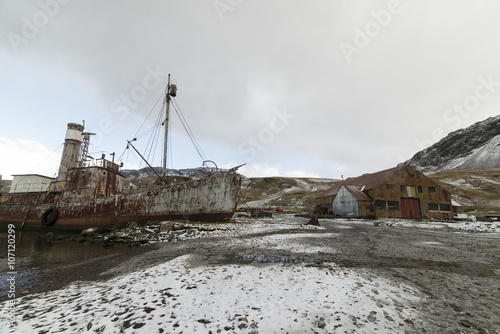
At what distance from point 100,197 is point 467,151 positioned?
190m

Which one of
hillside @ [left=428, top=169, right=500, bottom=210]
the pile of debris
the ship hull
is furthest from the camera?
hillside @ [left=428, top=169, right=500, bottom=210]

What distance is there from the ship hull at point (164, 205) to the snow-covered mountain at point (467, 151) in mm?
138899

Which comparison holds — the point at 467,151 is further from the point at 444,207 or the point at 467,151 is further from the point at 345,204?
the point at 345,204

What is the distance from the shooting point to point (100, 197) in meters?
21.7

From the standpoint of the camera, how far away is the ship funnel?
90.9 ft

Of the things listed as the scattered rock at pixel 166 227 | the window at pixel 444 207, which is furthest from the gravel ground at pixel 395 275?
the window at pixel 444 207

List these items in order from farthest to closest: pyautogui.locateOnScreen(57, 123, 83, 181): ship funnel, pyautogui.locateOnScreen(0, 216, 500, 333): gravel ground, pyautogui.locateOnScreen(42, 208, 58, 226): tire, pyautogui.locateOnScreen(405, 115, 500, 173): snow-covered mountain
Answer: pyautogui.locateOnScreen(405, 115, 500, 173): snow-covered mountain → pyautogui.locateOnScreen(57, 123, 83, 181): ship funnel → pyautogui.locateOnScreen(42, 208, 58, 226): tire → pyautogui.locateOnScreen(0, 216, 500, 333): gravel ground

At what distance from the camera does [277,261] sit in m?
7.14

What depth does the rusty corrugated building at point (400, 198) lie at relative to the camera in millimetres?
33562

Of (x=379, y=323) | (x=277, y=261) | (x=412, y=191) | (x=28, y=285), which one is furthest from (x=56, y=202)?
(x=412, y=191)

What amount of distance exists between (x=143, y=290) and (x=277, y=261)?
4108 mm

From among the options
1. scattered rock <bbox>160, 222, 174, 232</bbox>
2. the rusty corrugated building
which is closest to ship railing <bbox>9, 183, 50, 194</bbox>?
scattered rock <bbox>160, 222, 174, 232</bbox>

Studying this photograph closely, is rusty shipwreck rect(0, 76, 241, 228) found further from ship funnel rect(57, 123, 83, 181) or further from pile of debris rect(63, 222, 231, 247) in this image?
pile of debris rect(63, 222, 231, 247)

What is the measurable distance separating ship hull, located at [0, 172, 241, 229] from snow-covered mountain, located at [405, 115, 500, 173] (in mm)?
138899
